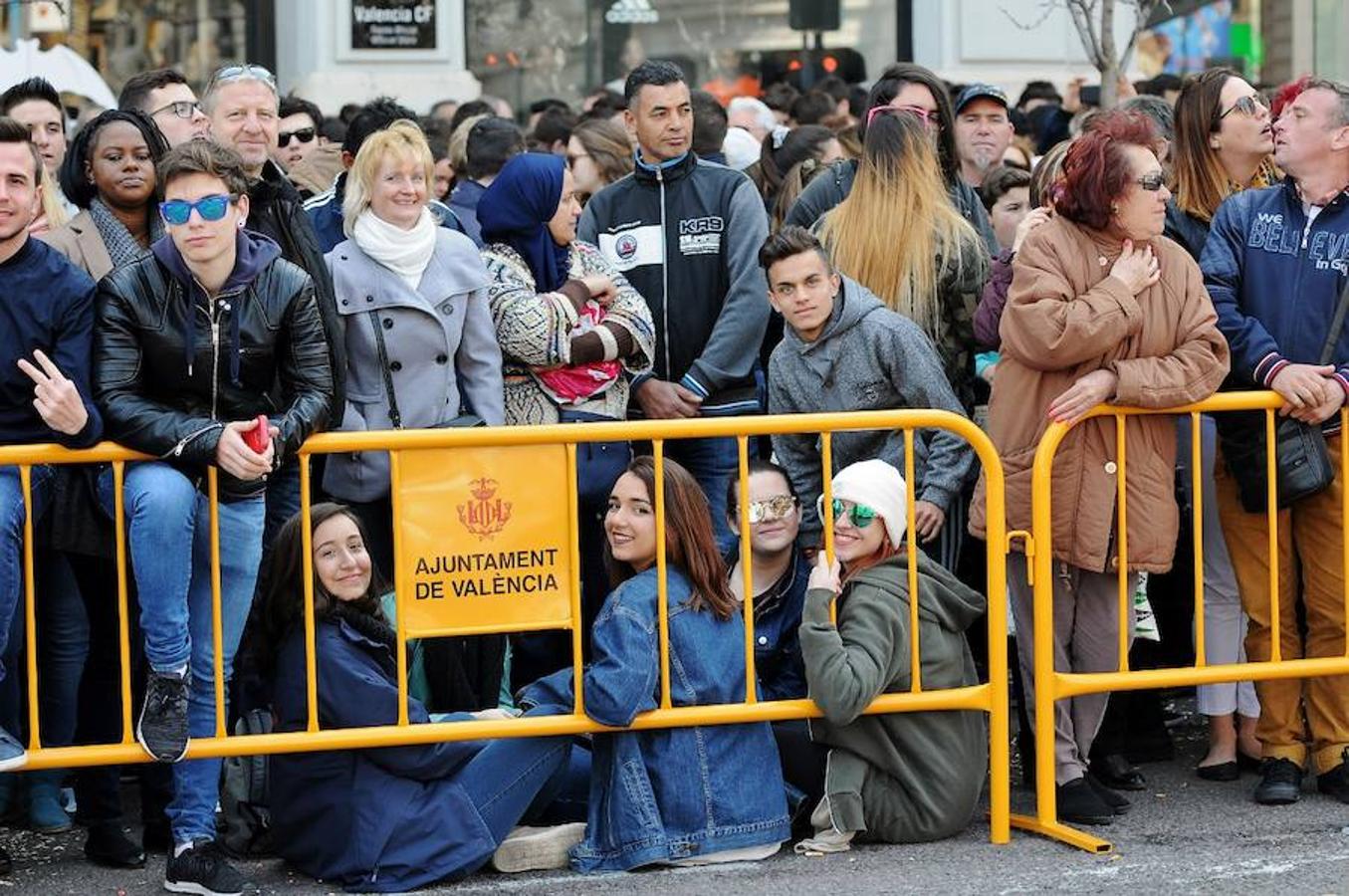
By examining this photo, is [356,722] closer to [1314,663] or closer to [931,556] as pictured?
[931,556]

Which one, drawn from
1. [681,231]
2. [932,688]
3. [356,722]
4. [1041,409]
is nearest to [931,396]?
[1041,409]

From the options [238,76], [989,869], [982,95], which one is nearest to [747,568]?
[989,869]

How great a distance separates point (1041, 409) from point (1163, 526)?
51cm

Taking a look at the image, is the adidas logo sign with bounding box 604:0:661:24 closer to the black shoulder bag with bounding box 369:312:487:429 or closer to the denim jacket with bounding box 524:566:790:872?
the black shoulder bag with bounding box 369:312:487:429

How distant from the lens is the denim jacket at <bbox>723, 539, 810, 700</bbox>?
695 cm

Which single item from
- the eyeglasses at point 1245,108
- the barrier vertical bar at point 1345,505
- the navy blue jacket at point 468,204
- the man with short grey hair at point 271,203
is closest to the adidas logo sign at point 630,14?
the navy blue jacket at point 468,204

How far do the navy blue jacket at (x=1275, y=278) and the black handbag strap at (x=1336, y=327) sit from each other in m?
0.02

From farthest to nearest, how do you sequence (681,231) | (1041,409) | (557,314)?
1. (681,231)
2. (557,314)
3. (1041,409)

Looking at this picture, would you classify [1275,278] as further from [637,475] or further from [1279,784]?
[637,475]

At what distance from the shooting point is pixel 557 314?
7.68 metres

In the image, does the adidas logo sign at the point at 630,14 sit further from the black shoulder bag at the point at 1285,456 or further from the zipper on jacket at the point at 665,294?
the black shoulder bag at the point at 1285,456

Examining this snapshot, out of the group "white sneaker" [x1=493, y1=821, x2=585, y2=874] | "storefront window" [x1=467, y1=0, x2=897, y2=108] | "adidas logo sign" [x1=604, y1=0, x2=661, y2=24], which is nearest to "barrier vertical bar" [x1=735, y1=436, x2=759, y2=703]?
"white sneaker" [x1=493, y1=821, x2=585, y2=874]

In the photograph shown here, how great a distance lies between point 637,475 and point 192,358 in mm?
1315

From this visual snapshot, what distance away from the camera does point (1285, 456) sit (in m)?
7.16
